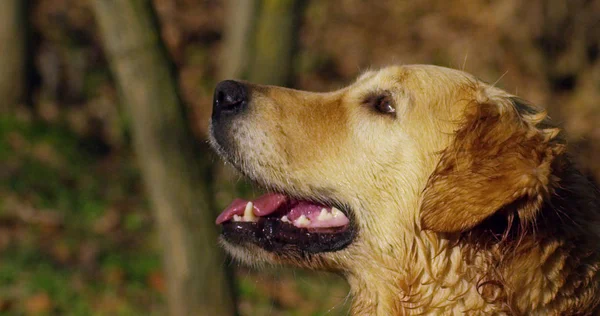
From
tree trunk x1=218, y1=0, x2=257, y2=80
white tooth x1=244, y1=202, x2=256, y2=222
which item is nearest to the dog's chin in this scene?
white tooth x1=244, y1=202, x2=256, y2=222

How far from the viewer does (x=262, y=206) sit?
443cm

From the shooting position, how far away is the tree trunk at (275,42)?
9.95 m

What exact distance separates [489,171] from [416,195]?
0.51 m

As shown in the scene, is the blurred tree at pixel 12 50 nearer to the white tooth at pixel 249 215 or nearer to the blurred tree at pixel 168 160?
the blurred tree at pixel 168 160

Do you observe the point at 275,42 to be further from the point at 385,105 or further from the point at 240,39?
the point at 385,105

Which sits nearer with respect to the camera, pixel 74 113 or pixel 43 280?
pixel 43 280

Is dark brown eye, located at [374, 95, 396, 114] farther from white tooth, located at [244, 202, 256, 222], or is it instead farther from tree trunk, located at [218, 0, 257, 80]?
tree trunk, located at [218, 0, 257, 80]

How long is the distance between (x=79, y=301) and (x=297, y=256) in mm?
3774

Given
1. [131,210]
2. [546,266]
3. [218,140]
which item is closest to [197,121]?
[131,210]

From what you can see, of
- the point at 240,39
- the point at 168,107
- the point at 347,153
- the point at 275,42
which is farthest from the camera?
the point at 240,39

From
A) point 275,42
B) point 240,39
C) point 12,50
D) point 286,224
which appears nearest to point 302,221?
point 286,224

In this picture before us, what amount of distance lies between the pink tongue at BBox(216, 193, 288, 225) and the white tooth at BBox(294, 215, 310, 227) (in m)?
0.11

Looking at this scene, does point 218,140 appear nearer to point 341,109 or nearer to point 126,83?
point 341,109

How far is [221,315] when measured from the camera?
5863 mm
